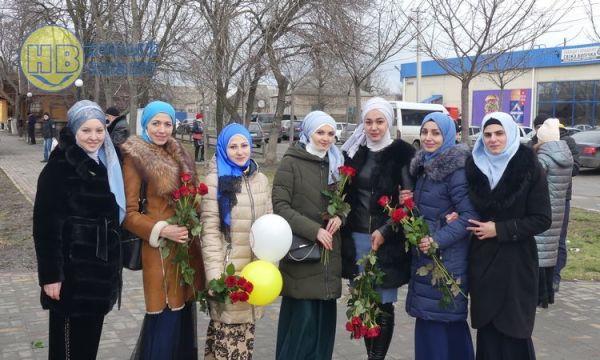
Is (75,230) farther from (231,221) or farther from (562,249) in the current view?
(562,249)

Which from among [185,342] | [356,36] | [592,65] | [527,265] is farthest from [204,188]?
[592,65]

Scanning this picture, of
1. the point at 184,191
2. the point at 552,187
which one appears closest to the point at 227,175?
the point at 184,191

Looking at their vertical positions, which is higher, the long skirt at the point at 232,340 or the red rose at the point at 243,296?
the red rose at the point at 243,296

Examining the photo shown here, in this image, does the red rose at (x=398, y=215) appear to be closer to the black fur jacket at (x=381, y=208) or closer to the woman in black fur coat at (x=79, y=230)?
the black fur jacket at (x=381, y=208)

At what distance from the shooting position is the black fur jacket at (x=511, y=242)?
347 centimetres

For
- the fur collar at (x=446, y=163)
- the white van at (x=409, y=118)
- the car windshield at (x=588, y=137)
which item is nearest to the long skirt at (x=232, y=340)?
the fur collar at (x=446, y=163)

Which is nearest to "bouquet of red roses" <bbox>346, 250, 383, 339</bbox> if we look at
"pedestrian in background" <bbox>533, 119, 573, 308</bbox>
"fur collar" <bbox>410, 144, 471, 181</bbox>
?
"fur collar" <bbox>410, 144, 471, 181</bbox>

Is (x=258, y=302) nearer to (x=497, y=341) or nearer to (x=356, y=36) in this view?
(x=497, y=341)

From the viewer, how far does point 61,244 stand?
327 centimetres

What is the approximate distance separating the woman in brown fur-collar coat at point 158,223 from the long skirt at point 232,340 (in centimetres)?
25

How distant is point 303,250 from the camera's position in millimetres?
3852

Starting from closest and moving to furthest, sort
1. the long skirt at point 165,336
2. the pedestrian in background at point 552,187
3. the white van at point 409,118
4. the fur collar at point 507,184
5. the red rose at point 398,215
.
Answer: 1. the fur collar at point 507,184
2. the red rose at point 398,215
3. the long skirt at point 165,336
4. the pedestrian in background at point 552,187
5. the white van at point 409,118

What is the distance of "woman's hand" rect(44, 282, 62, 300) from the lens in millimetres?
3270

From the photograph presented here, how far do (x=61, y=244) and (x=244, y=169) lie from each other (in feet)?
3.78
